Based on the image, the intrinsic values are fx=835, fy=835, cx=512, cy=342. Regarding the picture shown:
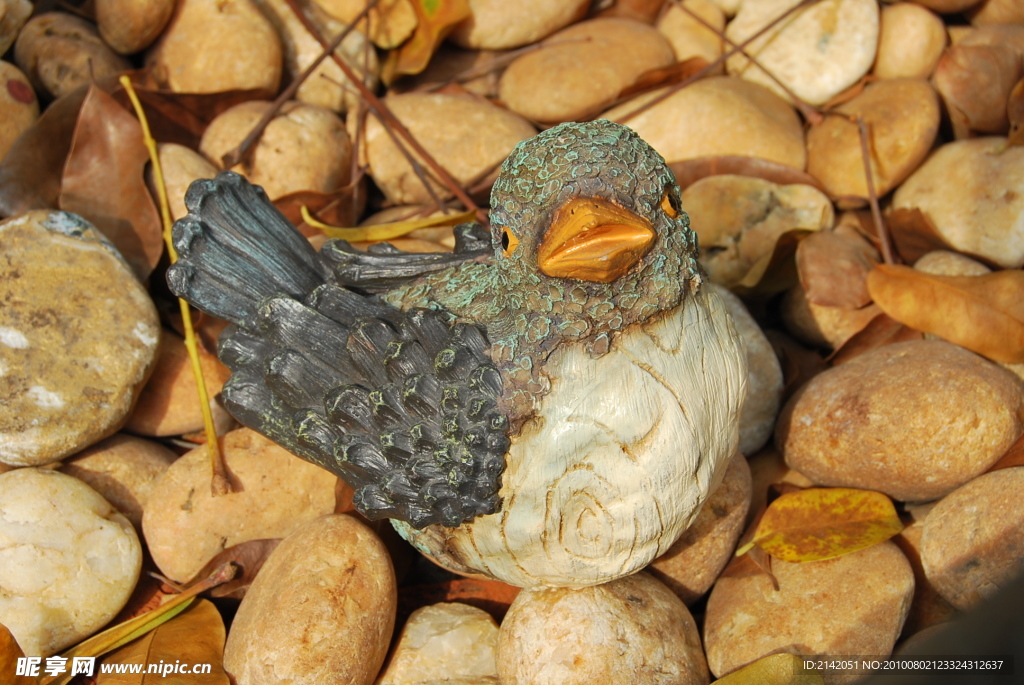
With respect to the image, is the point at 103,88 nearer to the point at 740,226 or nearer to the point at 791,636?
the point at 740,226

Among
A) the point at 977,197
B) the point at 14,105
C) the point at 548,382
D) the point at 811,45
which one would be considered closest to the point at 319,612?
the point at 548,382

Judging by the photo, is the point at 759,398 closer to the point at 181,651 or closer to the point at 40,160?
the point at 181,651

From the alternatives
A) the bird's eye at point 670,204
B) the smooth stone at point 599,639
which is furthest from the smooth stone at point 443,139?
the smooth stone at point 599,639

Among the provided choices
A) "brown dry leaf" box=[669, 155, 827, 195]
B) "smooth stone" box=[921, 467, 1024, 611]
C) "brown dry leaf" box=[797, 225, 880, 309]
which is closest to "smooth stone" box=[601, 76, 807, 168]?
"brown dry leaf" box=[669, 155, 827, 195]

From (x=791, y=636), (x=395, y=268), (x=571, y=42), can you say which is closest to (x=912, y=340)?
(x=791, y=636)

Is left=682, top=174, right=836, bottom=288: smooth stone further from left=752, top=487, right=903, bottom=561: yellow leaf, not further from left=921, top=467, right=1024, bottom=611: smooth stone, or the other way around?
left=921, top=467, right=1024, bottom=611: smooth stone

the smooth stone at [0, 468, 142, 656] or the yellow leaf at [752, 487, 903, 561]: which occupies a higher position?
the smooth stone at [0, 468, 142, 656]
